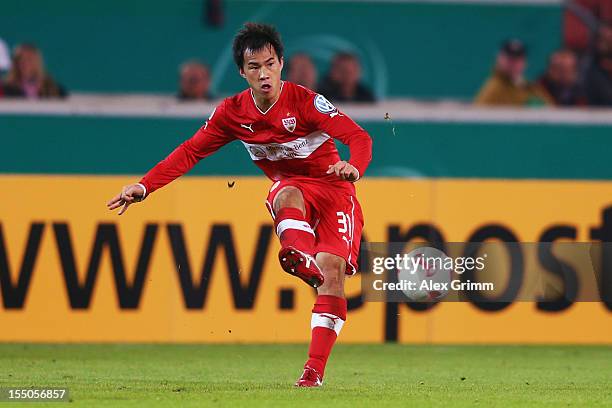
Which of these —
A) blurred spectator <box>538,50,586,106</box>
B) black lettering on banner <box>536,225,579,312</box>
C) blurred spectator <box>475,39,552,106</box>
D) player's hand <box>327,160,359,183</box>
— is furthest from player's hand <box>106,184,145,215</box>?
blurred spectator <box>538,50,586,106</box>

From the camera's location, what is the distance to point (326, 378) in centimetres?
870

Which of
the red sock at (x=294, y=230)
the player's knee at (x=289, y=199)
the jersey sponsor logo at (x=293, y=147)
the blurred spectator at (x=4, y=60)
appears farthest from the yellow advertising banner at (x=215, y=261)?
the red sock at (x=294, y=230)

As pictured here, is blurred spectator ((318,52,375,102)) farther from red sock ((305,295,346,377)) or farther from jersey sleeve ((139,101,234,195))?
red sock ((305,295,346,377))

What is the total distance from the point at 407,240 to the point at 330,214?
11.9 feet

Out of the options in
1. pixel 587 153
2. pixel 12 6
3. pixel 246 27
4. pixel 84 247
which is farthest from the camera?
pixel 12 6

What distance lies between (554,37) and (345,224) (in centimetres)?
893

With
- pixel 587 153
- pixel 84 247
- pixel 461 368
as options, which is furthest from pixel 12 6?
pixel 461 368

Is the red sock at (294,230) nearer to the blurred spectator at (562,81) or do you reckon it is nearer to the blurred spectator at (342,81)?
the blurred spectator at (342,81)

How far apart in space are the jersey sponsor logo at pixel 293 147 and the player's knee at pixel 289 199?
0.65 ft

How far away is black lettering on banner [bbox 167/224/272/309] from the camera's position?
11.5 meters

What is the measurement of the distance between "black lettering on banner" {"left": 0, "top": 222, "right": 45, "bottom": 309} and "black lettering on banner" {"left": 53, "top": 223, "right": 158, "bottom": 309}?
0.22 m

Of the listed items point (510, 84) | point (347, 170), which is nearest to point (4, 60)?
point (510, 84)

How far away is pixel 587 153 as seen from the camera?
13773 millimetres

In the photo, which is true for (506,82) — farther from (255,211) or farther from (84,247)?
(84,247)
